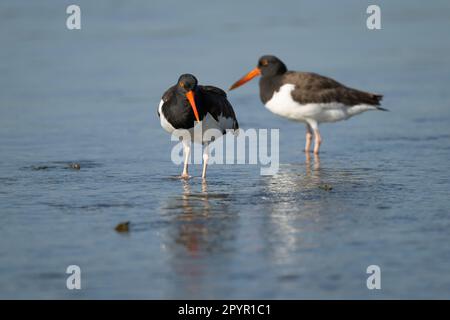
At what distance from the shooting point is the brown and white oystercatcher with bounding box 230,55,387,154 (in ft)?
37.1

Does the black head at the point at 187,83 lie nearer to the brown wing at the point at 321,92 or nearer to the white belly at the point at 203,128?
the white belly at the point at 203,128

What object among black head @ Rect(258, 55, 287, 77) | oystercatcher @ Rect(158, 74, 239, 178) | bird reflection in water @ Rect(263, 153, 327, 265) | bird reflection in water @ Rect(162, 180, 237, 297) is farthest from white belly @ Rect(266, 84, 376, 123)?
bird reflection in water @ Rect(162, 180, 237, 297)

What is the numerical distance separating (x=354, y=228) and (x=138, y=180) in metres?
2.86

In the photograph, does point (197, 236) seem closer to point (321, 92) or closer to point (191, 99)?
point (191, 99)

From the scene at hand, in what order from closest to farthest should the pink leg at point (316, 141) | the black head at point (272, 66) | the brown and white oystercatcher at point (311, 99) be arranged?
the pink leg at point (316, 141), the brown and white oystercatcher at point (311, 99), the black head at point (272, 66)

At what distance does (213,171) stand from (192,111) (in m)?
0.77

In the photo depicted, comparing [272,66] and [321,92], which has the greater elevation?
[272,66]

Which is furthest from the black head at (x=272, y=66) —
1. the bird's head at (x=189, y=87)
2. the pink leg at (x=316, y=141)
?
the bird's head at (x=189, y=87)

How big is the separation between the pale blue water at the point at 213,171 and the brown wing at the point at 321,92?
0.51m

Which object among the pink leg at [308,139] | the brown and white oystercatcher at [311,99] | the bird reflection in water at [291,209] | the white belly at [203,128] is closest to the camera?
the bird reflection in water at [291,209]

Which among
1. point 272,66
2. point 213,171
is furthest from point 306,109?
point 213,171

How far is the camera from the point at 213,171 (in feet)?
31.6

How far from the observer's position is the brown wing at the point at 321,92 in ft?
37.2

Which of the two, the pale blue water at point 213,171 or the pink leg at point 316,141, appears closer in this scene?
the pale blue water at point 213,171
